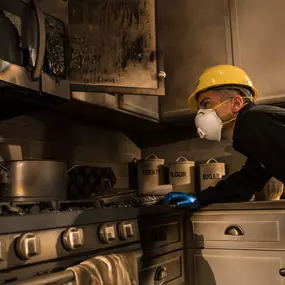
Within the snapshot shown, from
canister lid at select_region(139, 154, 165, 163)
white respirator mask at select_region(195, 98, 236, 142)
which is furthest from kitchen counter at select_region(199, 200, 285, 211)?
canister lid at select_region(139, 154, 165, 163)

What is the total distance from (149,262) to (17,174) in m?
0.53

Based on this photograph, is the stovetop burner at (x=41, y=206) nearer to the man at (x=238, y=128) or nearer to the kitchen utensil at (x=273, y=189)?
the man at (x=238, y=128)

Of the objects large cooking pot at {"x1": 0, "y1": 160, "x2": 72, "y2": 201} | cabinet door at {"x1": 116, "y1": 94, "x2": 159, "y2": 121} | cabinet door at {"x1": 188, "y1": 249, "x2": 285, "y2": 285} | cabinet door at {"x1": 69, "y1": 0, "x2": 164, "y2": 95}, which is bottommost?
cabinet door at {"x1": 188, "y1": 249, "x2": 285, "y2": 285}

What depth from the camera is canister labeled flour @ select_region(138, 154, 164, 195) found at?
2.42 m

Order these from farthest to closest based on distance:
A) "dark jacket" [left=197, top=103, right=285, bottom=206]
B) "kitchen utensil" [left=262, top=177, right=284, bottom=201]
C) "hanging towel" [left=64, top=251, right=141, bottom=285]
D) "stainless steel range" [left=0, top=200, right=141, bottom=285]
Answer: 1. "kitchen utensil" [left=262, top=177, right=284, bottom=201]
2. "dark jacket" [left=197, top=103, right=285, bottom=206]
3. "hanging towel" [left=64, top=251, right=141, bottom=285]
4. "stainless steel range" [left=0, top=200, right=141, bottom=285]

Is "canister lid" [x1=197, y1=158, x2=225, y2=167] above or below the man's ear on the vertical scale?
below

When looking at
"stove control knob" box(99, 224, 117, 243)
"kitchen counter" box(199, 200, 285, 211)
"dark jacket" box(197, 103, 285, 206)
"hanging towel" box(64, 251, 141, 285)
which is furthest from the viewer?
"kitchen counter" box(199, 200, 285, 211)

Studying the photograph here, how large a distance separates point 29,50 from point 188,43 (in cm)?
120

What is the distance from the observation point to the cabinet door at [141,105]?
207 cm

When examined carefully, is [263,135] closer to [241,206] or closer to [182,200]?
[241,206]

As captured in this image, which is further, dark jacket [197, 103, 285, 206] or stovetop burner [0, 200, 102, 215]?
dark jacket [197, 103, 285, 206]

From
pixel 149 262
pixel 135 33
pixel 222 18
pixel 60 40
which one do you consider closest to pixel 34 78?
pixel 60 40

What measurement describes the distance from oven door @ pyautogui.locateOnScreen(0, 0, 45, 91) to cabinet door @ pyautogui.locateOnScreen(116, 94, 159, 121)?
0.74 m

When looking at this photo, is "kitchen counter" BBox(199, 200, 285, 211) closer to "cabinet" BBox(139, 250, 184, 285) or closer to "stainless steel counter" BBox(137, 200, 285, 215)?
"stainless steel counter" BBox(137, 200, 285, 215)
